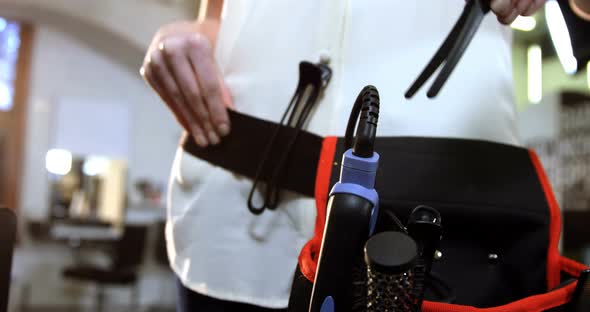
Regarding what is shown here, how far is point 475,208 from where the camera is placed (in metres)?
0.37

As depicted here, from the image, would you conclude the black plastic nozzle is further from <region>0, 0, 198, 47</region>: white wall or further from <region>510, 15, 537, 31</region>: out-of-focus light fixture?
<region>0, 0, 198, 47</region>: white wall

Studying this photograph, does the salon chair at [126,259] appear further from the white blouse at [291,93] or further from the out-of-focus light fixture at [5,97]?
the white blouse at [291,93]

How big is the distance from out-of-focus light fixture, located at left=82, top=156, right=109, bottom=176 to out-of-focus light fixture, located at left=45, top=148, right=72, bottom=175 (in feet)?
0.45

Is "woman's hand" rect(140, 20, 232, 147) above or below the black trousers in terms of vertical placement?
above

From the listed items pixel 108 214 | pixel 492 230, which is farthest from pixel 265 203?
pixel 108 214

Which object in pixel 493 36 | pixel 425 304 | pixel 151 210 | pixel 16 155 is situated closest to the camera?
pixel 425 304

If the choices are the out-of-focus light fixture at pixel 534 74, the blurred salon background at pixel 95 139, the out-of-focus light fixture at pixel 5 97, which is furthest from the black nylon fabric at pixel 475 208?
the out-of-focus light fixture at pixel 5 97

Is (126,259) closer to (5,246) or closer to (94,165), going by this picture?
(94,165)

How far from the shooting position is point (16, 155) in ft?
15.5

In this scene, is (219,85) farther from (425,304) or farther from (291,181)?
(425,304)

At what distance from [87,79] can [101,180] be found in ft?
3.11

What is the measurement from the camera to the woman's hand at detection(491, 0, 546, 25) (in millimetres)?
338

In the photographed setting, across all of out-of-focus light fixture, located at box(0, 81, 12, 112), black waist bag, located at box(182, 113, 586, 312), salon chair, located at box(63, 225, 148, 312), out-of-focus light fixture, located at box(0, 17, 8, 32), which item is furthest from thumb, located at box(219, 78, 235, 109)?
out-of-focus light fixture, located at box(0, 17, 8, 32)

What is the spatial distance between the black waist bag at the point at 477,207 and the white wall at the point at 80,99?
4917 millimetres
